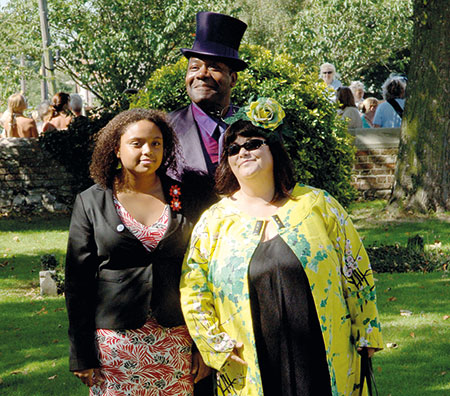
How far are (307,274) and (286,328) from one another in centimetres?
25

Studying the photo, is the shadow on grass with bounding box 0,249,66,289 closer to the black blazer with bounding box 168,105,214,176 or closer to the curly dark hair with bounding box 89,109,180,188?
the black blazer with bounding box 168,105,214,176

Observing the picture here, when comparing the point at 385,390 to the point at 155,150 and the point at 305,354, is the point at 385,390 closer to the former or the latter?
the point at 305,354

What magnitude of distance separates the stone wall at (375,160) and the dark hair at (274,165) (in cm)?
877

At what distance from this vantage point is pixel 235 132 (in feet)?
10.1

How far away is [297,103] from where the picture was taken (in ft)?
22.4

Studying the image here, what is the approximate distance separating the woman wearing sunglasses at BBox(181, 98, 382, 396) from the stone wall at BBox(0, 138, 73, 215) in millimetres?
9555

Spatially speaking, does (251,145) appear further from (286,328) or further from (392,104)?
(392,104)

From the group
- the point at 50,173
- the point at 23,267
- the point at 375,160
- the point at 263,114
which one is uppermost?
the point at 263,114

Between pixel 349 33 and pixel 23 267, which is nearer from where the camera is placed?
pixel 23 267

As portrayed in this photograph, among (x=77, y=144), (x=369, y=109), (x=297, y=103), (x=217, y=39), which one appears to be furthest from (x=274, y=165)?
(x=369, y=109)

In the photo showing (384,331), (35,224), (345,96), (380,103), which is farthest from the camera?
(380,103)

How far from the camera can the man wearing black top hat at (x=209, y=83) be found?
3.83m

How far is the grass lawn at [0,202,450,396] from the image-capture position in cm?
482

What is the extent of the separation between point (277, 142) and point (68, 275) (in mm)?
1156
